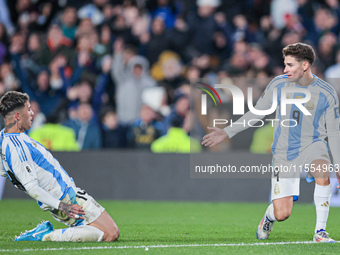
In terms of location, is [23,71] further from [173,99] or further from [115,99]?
[173,99]

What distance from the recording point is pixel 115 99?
13.2 m

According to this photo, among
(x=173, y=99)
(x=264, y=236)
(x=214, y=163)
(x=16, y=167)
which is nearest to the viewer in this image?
(x=16, y=167)

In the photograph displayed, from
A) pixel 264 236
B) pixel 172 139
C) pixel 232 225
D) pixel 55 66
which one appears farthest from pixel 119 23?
pixel 264 236

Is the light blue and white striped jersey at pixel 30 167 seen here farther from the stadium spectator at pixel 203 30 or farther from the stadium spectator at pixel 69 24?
the stadium spectator at pixel 69 24

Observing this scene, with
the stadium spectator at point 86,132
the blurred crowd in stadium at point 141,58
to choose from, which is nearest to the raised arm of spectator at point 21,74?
the blurred crowd in stadium at point 141,58

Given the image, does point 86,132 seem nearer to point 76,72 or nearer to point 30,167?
point 76,72

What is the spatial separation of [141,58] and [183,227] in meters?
6.20

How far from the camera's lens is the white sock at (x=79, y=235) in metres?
6.47

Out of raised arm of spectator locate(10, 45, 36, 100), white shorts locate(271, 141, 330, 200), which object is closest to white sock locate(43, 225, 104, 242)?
white shorts locate(271, 141, 330, 200)

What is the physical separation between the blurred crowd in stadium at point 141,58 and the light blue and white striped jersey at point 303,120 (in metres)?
4.96

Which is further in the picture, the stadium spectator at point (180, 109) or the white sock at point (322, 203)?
the stadium spectator at point (180, 109)

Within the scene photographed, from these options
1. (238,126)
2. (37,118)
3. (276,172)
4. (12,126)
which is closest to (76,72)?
(37,118)

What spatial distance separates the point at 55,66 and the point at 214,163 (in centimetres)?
423

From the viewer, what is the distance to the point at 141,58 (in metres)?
13.7
